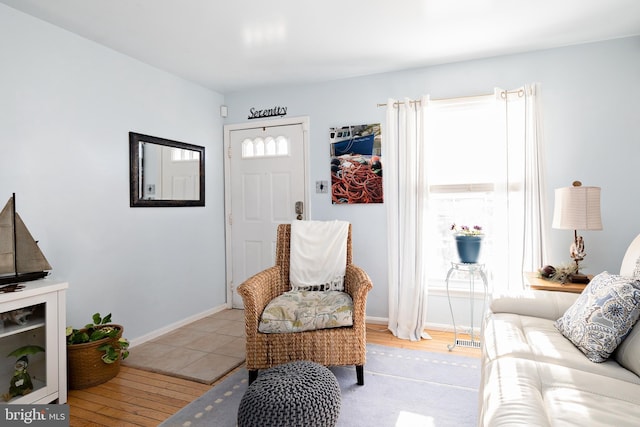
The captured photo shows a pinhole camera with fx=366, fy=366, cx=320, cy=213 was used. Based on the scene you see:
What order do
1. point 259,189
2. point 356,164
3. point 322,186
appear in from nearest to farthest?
point 356,164, point 322,186, point 259,189

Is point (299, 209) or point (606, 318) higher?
point (299, 209)

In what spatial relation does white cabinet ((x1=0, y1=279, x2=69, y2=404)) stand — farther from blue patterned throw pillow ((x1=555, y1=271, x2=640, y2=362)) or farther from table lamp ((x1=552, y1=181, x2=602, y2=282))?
table lamp ((x1=552, y1=181, x2=602, y2=282))

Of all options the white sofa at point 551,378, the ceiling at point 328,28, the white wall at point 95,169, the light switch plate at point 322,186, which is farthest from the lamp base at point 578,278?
the white wall at point 95,169

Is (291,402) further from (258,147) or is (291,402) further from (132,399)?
(258,147)

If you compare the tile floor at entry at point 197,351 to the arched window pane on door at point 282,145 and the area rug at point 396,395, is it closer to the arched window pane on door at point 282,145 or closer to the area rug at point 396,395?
the area rug at point 396,395

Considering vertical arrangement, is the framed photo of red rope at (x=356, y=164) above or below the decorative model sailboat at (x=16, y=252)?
above

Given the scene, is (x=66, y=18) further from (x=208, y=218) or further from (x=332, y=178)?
(x=332, y=178)

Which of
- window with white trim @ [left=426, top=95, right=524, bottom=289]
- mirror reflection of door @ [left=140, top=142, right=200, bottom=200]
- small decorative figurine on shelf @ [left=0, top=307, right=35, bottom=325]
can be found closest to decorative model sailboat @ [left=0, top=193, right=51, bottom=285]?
small decorative figurine on shelf @ [left=0, top=307, right=35, bottom=325]

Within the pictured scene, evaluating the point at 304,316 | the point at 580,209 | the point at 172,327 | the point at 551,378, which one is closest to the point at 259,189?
the point at 172,327

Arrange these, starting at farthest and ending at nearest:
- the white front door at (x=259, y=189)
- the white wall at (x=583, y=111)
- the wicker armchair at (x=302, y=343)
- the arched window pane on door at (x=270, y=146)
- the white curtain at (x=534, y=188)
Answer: the arched window pane on door at (x=270, y=146), the white front door at (x=259, y=189), the white curtain at (x=534, y=188), the white wall at (x=583, y=111), the wicker armchair at (x=302, y=343)

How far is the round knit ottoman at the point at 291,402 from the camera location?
4.81 feet

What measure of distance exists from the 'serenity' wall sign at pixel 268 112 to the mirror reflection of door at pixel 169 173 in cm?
74

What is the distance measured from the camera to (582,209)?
236 centimetres

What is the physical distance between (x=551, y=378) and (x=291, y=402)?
102cm
